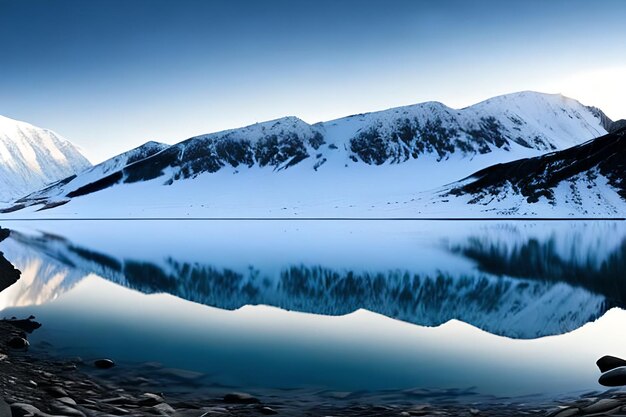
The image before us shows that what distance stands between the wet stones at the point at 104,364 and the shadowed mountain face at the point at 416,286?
9458 mm

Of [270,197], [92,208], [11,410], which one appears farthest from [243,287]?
[92,208]

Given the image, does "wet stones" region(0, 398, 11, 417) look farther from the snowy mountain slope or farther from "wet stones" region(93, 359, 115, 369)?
the snowy mountain slope

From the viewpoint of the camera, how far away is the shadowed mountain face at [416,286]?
21.0 meters

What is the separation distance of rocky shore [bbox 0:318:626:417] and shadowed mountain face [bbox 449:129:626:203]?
407ft

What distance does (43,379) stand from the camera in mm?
11500

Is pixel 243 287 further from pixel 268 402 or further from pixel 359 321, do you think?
pixel 268 402

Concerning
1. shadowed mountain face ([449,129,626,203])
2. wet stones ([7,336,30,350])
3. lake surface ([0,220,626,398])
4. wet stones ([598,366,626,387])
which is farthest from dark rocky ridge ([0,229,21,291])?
shadowed mountain face ([449,129,626,203])

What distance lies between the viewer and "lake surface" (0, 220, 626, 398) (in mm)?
13250

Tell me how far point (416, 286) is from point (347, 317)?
8.55 m

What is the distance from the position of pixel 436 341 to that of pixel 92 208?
19882 cm

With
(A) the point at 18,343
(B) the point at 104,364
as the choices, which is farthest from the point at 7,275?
(B) the point at 104,364

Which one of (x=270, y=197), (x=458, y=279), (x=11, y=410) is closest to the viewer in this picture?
(x=11, y=410)

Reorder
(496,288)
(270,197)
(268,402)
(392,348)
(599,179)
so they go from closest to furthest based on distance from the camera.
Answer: (268,402), (392,348), (496,288), (599,179), (270,197)

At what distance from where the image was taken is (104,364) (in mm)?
13469
